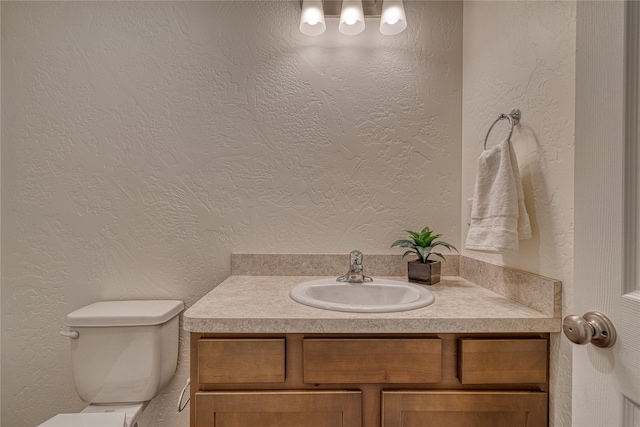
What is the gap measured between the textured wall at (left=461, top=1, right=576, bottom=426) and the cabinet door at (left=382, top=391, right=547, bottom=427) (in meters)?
0.06

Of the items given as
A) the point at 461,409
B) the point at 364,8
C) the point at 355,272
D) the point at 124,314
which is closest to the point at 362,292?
the point at 355,272

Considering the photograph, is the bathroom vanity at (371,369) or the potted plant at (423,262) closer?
the bathroom vanity at (371,369)

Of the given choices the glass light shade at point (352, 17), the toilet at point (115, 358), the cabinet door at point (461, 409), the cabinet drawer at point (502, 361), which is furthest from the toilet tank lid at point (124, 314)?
the glass light shade at point (352, 17)

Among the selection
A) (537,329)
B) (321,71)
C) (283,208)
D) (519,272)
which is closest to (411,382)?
(537,329)

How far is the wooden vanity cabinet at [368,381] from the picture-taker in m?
0.86

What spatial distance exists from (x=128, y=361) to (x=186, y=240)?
496 mm

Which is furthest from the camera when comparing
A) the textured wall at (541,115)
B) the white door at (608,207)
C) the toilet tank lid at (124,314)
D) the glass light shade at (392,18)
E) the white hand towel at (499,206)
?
the glass light shade at (392,18)

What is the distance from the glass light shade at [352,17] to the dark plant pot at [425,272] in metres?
0.99

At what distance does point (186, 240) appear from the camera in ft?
4.63

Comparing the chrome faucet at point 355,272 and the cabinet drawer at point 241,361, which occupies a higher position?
the chrome faucet at point 355,272

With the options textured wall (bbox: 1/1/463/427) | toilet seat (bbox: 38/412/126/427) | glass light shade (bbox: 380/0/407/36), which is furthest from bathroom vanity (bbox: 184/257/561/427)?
glass light shade (bbox: 380/0/407/36)

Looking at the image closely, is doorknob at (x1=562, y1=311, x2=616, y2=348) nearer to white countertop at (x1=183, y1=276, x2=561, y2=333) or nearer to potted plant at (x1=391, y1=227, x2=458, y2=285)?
white countertop at (x1=183, y1=276, x2=561, y2=333)

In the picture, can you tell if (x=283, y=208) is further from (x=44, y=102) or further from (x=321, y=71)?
(x=44, y=102)

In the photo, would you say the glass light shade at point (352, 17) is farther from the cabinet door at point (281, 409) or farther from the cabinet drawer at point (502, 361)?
the cabinet door at point (281, 409)
